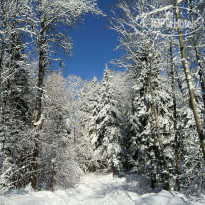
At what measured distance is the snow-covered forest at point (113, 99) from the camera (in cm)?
579

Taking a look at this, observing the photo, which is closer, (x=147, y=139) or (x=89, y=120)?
(x=147, y=139)

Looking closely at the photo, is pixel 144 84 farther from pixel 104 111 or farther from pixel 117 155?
pixel 117 155

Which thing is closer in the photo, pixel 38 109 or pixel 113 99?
pixel 38 109

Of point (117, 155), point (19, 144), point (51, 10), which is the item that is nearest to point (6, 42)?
point (51, 10)

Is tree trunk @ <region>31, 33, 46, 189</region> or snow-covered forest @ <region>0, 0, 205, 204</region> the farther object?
tree trunk @ <region>31, 33, 46, 189</region>

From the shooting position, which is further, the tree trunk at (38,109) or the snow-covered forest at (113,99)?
the tree trunk at (38,109)

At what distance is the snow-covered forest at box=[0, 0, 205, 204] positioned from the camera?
5.79 meters

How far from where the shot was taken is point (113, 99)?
22.4m

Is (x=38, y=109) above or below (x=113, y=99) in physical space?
below

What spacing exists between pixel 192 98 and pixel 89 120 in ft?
77.6

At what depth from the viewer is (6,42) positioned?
247 inches

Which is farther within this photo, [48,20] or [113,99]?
[113,99]

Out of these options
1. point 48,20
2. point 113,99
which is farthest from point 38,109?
point 113,99

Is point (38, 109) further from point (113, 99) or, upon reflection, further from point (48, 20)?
point (113, 99)
